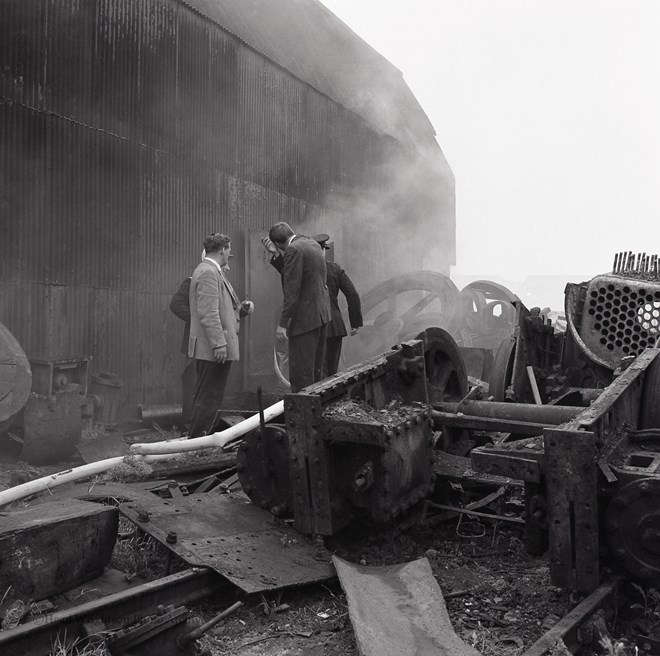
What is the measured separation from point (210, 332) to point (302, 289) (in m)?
0.97

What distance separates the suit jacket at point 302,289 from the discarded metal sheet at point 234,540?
2533mm

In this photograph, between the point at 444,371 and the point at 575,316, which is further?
the point at 575,316

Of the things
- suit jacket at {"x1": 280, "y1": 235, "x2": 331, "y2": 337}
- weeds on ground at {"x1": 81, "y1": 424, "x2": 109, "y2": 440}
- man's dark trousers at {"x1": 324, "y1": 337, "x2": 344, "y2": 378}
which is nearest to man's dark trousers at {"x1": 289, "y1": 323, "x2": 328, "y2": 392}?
suit jacket at {"x1": 280, "y1": 235, "x2": 331, "y2": 337}

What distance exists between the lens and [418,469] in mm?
4043

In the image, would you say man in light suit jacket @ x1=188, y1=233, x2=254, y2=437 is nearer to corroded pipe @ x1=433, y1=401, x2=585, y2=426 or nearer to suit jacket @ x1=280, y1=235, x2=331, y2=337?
suit jacket @ x1=280, y1=235, x2=331, y2=337

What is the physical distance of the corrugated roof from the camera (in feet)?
34.2

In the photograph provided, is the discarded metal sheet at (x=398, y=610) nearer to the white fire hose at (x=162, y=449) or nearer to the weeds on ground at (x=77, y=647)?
the weeds on ground at (x=77, y=647)

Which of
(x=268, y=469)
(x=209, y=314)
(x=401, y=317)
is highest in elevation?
(x=209, y=314)

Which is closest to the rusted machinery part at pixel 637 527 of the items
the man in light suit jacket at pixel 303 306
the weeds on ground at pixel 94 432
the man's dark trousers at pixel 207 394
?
the man in light suit jacket at pixel 303 306

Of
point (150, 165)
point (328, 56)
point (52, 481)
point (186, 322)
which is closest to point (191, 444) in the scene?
point (52, 481)

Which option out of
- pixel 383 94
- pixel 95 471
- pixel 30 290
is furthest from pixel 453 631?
pixel 383 94

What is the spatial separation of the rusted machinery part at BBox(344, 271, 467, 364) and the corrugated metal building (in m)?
0.98

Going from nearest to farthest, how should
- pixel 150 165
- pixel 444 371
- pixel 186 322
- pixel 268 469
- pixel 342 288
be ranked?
pixel 268 469 < pixel 444 371 < pixel 186 322 < pixel 150 165 < pixel 342 288

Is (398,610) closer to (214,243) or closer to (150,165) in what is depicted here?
(214,243)
